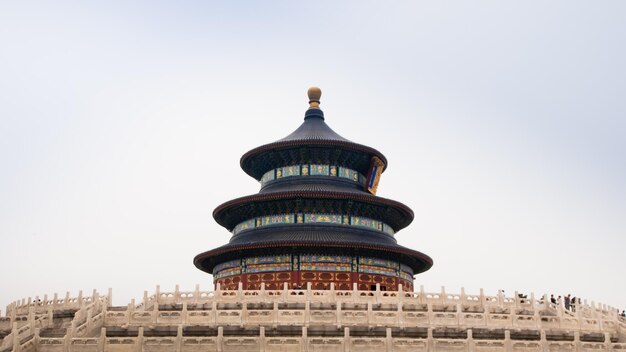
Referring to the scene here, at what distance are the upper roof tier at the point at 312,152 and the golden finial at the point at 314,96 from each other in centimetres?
349

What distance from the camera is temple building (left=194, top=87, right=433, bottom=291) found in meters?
47.2

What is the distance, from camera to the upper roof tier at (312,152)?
53.0 metres

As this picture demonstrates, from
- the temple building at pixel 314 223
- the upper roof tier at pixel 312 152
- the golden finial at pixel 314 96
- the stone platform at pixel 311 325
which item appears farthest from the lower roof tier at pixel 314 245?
the golden finial at pixel 314 96

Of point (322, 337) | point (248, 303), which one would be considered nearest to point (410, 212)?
point (248, 303)

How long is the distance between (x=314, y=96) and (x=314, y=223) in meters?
14.5

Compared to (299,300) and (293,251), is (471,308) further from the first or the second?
(293,251)

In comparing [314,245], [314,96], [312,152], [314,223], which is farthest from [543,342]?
[314,96]

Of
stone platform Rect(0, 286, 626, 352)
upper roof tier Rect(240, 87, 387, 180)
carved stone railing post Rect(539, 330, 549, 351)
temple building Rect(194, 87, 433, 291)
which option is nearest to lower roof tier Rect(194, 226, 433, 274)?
temple building Rect(194, 87, 433, 291)

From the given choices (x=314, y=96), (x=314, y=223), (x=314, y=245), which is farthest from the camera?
(x=314, y=96)

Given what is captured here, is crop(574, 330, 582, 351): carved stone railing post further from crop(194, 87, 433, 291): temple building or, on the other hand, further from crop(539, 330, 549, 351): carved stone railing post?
crop(194, 87, 433, 291): temple building

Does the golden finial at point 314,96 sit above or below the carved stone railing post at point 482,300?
above

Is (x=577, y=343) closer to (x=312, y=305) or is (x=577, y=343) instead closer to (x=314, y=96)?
(x=312, y=305)

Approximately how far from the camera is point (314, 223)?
49.7 metres

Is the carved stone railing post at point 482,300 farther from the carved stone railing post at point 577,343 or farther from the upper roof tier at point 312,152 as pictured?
the upper roof tier at point 312,152
